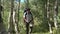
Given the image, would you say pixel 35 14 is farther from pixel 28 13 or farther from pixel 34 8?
pixel 28 13

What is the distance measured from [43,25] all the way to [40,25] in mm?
891

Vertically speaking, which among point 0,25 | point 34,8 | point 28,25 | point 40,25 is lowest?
point 40,25

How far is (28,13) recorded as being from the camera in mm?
9148

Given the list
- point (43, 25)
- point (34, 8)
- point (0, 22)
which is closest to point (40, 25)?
point (43, 25)

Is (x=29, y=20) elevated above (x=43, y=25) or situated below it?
above

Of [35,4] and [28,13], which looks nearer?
[28,13]

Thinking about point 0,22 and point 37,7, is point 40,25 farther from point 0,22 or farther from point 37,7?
point 0,22

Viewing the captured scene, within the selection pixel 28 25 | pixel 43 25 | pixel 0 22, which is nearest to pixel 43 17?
pixel 43 25

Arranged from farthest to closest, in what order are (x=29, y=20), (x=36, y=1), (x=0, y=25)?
(x=36, y=1), (x=29, y=20), (x=0, y=25)

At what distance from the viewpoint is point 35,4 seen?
3884 cm

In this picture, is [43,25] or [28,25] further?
[43,25]

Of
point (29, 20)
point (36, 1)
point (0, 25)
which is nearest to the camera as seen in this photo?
point (0, 25)

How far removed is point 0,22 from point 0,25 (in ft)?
0.58

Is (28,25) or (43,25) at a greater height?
(28,25)
